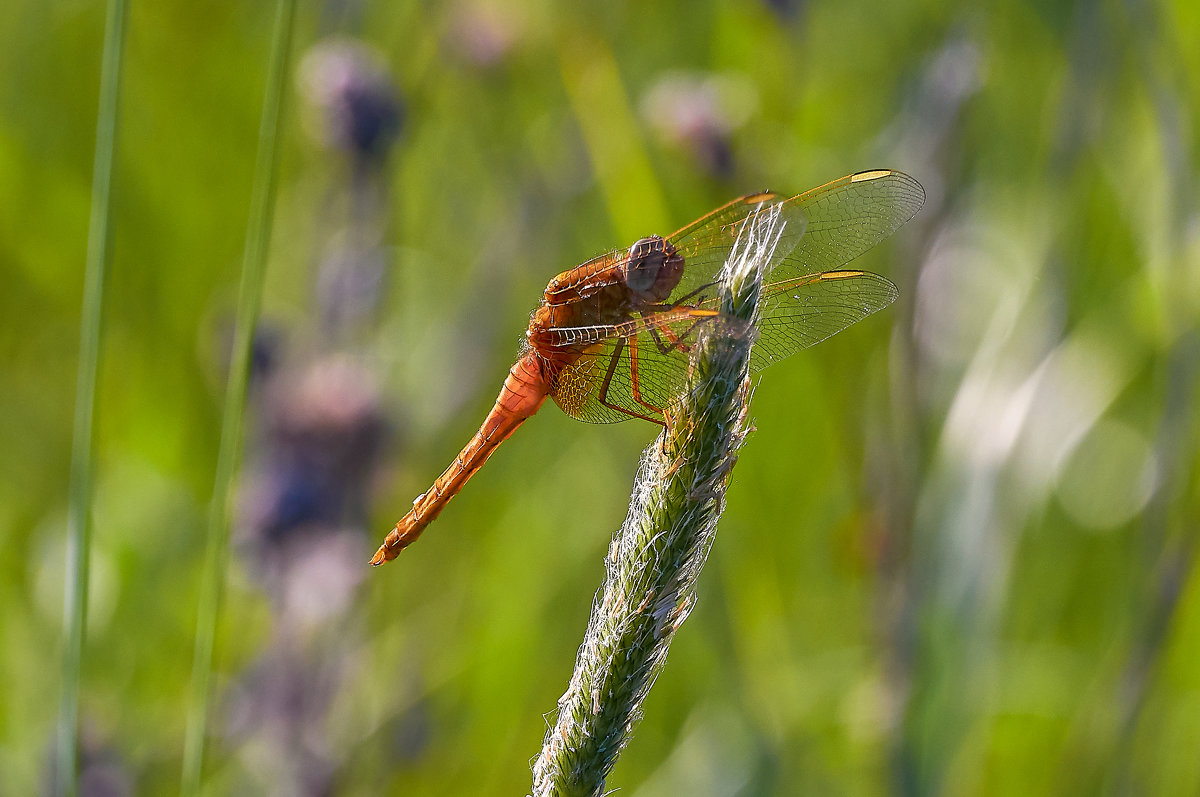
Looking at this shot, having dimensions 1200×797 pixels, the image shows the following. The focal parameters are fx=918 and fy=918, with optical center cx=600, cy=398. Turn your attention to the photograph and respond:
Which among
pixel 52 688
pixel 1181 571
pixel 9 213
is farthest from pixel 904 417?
pixel 9 213

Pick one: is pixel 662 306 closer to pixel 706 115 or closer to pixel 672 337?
pixel 672 337

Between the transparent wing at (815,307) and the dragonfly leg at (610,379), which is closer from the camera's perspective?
the transparent wing at (815,307)

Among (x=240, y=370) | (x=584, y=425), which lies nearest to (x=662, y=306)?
(x=240, y=370)

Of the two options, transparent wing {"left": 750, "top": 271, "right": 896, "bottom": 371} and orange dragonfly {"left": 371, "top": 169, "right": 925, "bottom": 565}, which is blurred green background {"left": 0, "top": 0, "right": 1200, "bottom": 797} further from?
transparent wing {"left": 750, "top": 271, "right": 896, "bottom": 371}

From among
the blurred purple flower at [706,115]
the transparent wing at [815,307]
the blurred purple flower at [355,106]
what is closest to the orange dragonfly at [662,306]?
the transparent wing at [815,307]

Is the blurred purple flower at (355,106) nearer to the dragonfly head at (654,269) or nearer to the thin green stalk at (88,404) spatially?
the dragonfly head at (654,269)

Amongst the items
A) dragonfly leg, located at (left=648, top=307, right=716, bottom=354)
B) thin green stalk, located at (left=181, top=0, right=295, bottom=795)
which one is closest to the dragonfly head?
dragonfly leg, located at (left=648, top=307, right=716, bottom=354)
